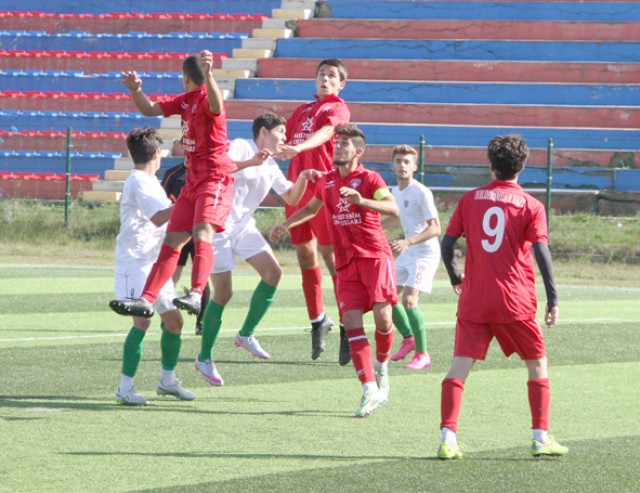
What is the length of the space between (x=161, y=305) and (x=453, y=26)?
24.1 metres

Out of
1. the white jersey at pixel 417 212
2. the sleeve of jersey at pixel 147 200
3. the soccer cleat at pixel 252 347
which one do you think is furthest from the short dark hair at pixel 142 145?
the white jersey at pixel 417 212

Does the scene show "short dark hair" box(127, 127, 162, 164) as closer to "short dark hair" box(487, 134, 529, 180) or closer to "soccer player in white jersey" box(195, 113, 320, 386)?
"soccer player in white jersey" box(195, 113, 320, 386)

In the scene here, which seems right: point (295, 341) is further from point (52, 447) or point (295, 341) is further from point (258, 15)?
point (258, 15)

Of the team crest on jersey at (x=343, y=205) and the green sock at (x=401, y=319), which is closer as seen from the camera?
the team crest on jersey at (x=343, y=205)

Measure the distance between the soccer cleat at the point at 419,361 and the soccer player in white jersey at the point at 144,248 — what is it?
239 cm

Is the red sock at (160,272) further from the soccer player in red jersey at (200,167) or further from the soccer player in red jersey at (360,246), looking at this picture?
the soccer player in red jersey at (360,246)

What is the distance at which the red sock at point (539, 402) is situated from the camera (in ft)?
20.8

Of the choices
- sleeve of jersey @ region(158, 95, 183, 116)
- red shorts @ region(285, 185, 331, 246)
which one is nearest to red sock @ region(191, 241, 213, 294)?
sleeve of jersey @ region(158, 95, 183, 116)

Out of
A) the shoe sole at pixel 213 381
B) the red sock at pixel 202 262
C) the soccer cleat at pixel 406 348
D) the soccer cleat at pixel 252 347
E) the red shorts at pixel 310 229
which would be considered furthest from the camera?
the red shorts at pixel 310 229

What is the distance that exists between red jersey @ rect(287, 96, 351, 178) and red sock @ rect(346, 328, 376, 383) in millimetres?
2576

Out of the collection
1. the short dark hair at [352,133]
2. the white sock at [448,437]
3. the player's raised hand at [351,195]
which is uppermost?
the short dark hair at [352,133]

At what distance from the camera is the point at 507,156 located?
6.46 metres

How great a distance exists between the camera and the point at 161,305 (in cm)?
816

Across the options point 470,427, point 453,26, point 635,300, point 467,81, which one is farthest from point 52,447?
point 453,26
